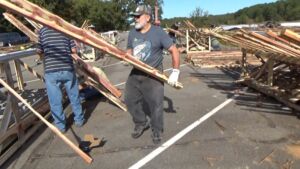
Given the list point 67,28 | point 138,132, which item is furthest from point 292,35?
point 67,28

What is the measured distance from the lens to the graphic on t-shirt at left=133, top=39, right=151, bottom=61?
553cm

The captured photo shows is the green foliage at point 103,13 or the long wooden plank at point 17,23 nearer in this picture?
the long wooden plank at point 17,23

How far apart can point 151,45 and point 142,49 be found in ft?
0.51

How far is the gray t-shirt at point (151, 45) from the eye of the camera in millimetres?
5496

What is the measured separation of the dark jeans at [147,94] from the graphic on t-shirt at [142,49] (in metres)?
0.26

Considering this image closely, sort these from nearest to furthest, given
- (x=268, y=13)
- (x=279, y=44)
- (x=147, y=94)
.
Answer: (x=147, y=94)
(x=279, y=44)
(x=268, y=13)

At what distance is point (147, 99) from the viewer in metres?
5.73

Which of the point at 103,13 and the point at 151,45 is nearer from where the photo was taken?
the point at 151,45

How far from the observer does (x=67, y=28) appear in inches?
176

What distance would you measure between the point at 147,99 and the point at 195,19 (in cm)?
3685

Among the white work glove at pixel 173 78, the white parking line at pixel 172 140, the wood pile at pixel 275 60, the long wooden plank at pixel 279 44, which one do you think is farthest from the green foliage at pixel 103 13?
the white work glove at pixel 173 78

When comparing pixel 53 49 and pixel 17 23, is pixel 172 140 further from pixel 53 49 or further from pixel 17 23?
pixel 17 23

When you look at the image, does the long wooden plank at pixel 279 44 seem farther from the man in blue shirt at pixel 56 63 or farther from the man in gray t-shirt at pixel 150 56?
the man in blue shirt at pixel 56 63

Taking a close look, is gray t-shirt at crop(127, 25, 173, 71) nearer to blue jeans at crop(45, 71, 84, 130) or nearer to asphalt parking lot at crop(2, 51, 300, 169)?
asphalt parking lot at crop(2, 51, 300, 169)
